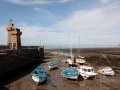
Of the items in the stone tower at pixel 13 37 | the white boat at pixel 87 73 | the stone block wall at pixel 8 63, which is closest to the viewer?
the stone block wall at pixel 8 63

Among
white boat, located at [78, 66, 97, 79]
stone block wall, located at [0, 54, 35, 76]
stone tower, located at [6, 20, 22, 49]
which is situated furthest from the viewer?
stone tower, located at [6, 20, 22, 49]

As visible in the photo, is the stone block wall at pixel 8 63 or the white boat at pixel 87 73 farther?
the white boat at pixel 87 73

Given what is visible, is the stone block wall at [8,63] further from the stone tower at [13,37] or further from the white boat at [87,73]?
the white boat at [87,73]

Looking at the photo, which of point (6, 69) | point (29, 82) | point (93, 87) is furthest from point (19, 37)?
point (93, 87)

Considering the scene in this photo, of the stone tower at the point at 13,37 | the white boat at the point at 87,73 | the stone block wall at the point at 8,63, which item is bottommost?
the white boat at the point at 87,73

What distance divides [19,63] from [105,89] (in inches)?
758

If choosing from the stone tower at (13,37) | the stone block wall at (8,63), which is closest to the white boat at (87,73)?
the stone block wall at (8,63)

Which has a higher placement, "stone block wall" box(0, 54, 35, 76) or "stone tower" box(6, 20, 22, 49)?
"stone tower" box(6, 20, 22, 49)

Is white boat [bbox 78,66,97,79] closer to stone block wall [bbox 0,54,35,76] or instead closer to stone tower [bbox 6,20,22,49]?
stone block wall [bbox 0,54,35,76]

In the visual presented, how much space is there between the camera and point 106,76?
88.3 ft

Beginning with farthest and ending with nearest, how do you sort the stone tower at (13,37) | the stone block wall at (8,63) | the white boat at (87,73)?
the stone tower at (13,37) < the white boat at (87,73) < the stone block wall at (8,63)

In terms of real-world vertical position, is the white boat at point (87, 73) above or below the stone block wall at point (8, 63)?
below

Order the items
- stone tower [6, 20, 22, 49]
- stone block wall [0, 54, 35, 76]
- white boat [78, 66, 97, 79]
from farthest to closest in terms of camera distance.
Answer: stone tower [6, 20, 22, 49]
white boat [78, 66, 97, 79]
stone block wall [0, 54, 35, 76]

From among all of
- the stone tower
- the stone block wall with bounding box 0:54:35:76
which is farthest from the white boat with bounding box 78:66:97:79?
the stone tower
